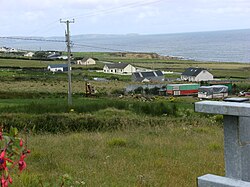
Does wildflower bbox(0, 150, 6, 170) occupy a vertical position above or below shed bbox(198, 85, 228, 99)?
above

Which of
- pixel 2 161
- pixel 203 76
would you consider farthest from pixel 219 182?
pixel 203 76

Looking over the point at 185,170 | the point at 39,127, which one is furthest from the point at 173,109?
the point at 185,170

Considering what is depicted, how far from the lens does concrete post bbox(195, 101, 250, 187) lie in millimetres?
2801

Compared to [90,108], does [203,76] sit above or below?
below

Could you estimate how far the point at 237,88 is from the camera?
45.5 meters

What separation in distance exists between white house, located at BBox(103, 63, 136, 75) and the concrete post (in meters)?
76.8

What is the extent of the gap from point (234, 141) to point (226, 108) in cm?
26

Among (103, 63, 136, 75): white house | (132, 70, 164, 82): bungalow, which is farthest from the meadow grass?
(103, 63, 136, 75): white house

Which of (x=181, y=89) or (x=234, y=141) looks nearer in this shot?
(x=234, y=141)

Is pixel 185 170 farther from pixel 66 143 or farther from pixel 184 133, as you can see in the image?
pixel 184 133

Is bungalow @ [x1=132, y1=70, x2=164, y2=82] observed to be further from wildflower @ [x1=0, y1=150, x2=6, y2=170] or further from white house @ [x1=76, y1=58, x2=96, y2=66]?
wildflower @ [x1=0, y1=150, x2=6, y2=170]

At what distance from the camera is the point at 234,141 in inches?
113

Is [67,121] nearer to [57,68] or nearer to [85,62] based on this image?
[57,68]

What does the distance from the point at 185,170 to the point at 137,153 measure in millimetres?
1512
